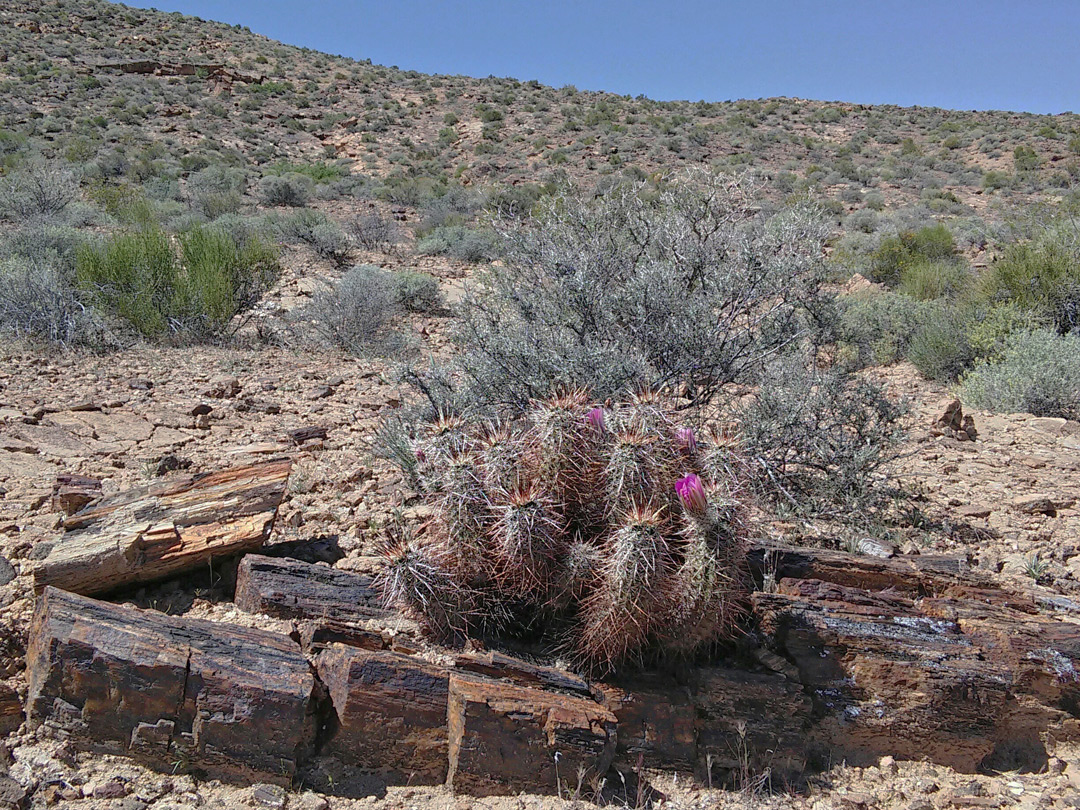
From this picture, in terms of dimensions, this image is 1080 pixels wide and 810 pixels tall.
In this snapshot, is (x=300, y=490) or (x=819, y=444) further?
(x=819, y=444)

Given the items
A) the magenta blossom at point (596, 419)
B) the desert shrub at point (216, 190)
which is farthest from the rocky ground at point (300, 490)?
the desert shrub at point (216, 190)

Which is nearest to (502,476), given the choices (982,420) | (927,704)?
(927,704)

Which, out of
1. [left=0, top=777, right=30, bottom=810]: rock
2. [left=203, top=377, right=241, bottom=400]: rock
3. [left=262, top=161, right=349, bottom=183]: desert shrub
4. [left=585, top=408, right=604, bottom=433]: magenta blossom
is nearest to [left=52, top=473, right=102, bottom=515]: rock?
[left=0, top=777, right=30, bottom=810]: rock

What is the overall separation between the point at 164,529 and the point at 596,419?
204cm

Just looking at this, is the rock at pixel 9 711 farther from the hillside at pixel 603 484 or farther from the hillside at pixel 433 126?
the hillside at pixel 433 126

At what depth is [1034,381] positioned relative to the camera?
7125 mm

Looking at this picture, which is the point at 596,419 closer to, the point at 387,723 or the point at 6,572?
the point at 387,723

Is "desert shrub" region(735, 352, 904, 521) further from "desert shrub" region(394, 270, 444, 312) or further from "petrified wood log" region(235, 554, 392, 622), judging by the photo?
"desert shrub" region(394, 270, 444, 312)

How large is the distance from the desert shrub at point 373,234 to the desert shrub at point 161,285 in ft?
21.1

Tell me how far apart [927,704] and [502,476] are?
2.13m

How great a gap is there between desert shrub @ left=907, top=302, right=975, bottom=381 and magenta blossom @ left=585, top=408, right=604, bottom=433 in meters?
7.20

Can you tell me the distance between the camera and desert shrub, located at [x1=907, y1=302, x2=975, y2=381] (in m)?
8.68

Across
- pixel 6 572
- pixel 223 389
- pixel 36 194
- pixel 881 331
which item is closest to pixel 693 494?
pixel 6 572

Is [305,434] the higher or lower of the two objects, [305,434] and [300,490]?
the higher
